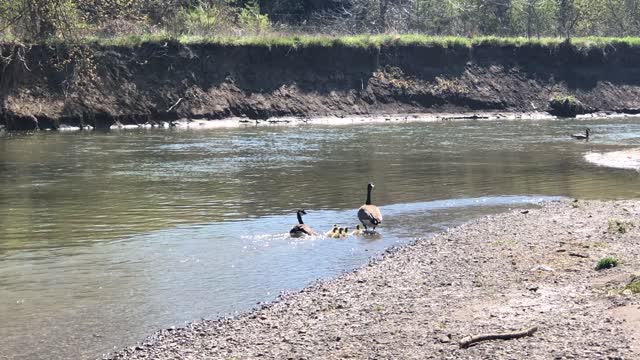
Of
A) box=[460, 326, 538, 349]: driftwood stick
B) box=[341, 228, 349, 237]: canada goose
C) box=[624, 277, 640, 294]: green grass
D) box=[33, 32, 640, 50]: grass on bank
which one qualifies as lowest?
box=[341, 228, 349, 237]: canada goose

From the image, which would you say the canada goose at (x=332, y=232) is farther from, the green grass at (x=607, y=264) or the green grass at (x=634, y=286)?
the green grass at (x=634, y=286)

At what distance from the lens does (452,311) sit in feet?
34.8

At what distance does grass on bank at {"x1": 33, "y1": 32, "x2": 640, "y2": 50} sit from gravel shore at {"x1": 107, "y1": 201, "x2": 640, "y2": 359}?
1583 inches

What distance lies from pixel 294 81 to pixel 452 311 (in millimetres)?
47304

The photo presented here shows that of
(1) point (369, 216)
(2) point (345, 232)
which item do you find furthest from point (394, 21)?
(2) point (345, 232)

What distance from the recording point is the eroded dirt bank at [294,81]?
159 ft

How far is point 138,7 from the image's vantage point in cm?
5528

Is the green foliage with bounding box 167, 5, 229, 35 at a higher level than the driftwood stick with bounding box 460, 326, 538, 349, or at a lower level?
higher

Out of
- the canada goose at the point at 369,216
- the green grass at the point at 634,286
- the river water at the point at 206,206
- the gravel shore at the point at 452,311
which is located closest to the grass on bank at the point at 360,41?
the river water at the point at 206,206

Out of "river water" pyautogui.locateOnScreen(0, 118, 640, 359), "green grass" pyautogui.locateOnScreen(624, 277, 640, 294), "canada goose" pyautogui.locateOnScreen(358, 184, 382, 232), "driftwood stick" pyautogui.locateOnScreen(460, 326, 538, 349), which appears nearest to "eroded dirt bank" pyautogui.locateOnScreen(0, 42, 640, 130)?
"river water" pyautogui.locateOnScreen(0, 118, 640, 359)

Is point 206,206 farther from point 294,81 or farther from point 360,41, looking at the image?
point 360,41

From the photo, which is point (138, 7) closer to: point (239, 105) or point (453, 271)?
point (239, 105)

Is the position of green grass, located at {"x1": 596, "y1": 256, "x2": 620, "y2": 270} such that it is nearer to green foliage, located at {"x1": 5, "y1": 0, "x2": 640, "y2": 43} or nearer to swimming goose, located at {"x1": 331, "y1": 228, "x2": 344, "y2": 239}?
swimming goose, located at {"x1": 331, "y1": 228, "x2": 344, "y2": 239}

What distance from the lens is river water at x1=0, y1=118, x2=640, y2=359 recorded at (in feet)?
40.1
